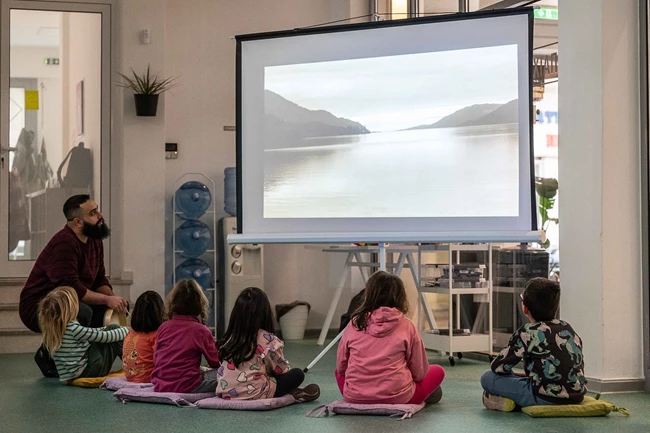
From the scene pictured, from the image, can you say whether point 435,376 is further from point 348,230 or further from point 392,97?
point 392,97

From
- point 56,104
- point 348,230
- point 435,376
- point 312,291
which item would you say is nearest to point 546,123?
point 348,230

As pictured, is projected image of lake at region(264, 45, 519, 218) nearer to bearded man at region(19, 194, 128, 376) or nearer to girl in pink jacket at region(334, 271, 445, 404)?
girl in pink jacket at region(334, 271, 445, 404)

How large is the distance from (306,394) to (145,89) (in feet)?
14.1

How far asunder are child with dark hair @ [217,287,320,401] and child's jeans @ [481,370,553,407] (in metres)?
0.94

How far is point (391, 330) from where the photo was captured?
4441 mm

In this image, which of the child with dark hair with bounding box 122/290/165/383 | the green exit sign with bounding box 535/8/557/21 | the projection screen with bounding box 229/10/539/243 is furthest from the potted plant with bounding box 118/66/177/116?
the green exit sign with bounding box 535/8/557/21

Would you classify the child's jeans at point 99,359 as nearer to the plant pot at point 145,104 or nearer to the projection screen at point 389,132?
the projection screen at point 389,132

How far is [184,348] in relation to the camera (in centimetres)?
484

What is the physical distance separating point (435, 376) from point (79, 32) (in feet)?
17.9

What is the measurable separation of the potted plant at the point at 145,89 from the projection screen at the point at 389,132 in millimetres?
2512

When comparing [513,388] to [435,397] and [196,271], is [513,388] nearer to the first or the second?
[435,397]

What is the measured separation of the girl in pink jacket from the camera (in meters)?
4.43

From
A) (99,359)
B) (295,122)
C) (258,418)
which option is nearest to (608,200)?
(295,122)

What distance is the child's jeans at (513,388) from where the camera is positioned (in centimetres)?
446
